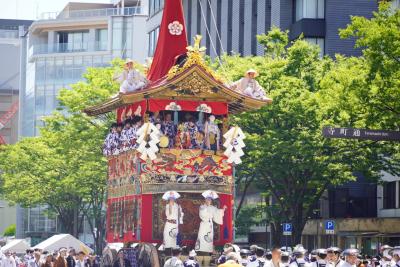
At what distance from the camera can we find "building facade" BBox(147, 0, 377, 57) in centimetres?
6669

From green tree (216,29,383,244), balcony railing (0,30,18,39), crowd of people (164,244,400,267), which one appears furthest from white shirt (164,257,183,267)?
balcony railing (0,30,18,39)

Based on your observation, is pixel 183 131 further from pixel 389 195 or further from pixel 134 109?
pixel 389 195

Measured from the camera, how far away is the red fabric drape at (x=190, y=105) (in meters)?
33.3

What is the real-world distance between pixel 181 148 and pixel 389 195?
30.2m

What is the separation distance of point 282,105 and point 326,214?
710 inches

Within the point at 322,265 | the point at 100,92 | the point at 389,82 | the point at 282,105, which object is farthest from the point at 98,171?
the point at 322,265

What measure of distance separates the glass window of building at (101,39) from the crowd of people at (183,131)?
82.8 m

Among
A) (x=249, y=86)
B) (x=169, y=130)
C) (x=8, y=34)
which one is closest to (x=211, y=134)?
(x=169, y=130)

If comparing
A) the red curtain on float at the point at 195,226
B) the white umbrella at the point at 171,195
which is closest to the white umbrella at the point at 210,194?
the white umbrella at the point at 171,195

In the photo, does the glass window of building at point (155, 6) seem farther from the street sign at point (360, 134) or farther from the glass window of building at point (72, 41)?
the street sign at point (360, 134)

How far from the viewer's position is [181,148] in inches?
1312

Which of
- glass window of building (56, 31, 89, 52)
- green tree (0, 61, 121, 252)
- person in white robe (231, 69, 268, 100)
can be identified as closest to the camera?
person in white robe (231, 69, 268, 100)

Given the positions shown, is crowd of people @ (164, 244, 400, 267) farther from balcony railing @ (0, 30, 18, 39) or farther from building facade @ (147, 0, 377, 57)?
balcony railing @ (0, 30, 18, 39)

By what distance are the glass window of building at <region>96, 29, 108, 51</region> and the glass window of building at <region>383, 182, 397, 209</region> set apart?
5930cm
